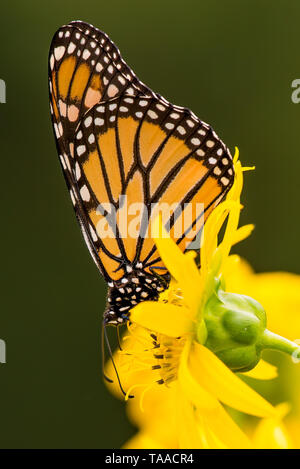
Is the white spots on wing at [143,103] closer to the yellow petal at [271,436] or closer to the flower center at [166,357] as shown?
the flower center at [166,357]

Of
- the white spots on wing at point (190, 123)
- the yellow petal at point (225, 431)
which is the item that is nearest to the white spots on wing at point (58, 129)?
the white spots on wing at point (190, 123)

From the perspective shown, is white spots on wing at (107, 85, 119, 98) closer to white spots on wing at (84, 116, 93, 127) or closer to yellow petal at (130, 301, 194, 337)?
white spots on wing at (84, 116, 93, 127)

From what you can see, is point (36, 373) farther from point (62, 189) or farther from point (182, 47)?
point (182, 47)

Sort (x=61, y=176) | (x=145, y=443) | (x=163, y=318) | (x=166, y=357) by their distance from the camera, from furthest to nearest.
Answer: (x=61, y=176)
(x=145, y=443)
(x=166, y=357)
(x=163, y=318)

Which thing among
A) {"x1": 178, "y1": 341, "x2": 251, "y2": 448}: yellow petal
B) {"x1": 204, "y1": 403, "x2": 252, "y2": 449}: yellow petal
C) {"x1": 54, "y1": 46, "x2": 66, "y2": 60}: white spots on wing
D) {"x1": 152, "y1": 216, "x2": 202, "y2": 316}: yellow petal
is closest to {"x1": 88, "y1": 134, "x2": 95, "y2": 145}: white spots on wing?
{"x1": 54, "y1": 46, "x2": 66, "y2": 60}: white spots on wing

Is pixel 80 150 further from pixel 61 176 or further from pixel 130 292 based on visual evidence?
pixel 61 176

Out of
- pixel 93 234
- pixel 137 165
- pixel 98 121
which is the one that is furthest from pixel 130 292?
pixel 98 121

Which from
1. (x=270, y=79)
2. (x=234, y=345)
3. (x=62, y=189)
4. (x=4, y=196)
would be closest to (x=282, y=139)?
(x=270, y=79)
